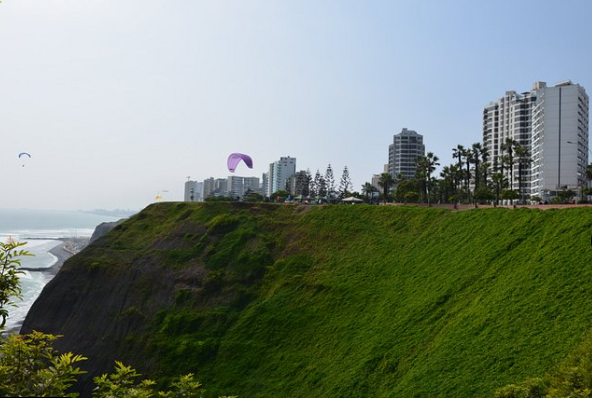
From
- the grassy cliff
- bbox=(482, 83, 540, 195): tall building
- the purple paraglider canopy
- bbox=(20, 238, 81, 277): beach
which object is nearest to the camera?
the grassy cliff

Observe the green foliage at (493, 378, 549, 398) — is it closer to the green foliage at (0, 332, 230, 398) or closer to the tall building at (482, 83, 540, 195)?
the green foliage at (0, 332, 230, 398)

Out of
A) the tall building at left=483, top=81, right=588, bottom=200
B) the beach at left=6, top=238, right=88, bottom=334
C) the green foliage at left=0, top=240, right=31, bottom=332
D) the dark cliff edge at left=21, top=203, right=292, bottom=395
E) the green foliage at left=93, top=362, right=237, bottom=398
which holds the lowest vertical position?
the beach at left=6, top=238, right=88, bottom=334

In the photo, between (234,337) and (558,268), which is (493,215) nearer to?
(558,268)

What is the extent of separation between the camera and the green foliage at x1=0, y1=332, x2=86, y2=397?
574cm

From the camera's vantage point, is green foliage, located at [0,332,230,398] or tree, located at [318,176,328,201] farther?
tree, located at [318,176,328,201]

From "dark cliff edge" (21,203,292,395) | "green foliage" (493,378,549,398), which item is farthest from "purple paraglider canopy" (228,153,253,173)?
"green foliage" (493,378,549,398)

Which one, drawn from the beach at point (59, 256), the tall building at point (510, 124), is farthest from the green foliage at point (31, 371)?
the tall building at point (510, 124)

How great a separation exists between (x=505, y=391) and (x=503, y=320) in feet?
28.1

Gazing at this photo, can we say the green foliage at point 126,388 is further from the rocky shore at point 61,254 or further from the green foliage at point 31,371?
the rocky shore at point 61,254

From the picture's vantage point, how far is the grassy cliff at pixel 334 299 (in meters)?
21.6

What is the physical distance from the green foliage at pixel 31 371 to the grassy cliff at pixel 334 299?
18305mm

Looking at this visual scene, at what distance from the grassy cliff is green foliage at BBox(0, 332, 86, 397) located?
1831 centimetres

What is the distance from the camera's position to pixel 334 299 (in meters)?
34.6

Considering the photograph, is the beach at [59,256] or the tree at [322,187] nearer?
the beach at [59,256]
